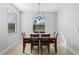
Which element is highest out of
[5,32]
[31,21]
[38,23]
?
[31,21]

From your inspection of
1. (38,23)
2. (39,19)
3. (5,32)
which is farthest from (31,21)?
(5,32)

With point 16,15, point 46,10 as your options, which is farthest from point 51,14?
point 16,15

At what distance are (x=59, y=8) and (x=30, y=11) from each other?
4.79 feet

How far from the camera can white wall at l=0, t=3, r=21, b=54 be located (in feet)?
14.5

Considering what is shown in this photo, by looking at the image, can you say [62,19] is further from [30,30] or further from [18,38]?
[18,38]

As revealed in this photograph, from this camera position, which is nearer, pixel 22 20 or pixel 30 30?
pixel 22 20

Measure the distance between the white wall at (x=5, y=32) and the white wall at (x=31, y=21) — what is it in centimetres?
32

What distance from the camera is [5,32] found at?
483 cm

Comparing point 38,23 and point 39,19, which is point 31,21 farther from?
point 39,19

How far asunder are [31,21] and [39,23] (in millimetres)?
485

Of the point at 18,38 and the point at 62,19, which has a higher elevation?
the point at 62,19

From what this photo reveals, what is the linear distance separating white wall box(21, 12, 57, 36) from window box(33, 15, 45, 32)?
0.19 metres

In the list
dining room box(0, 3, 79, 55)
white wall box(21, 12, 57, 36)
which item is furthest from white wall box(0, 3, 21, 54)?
white wall box(21, 12, 57, 36)

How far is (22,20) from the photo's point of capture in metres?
6.45
